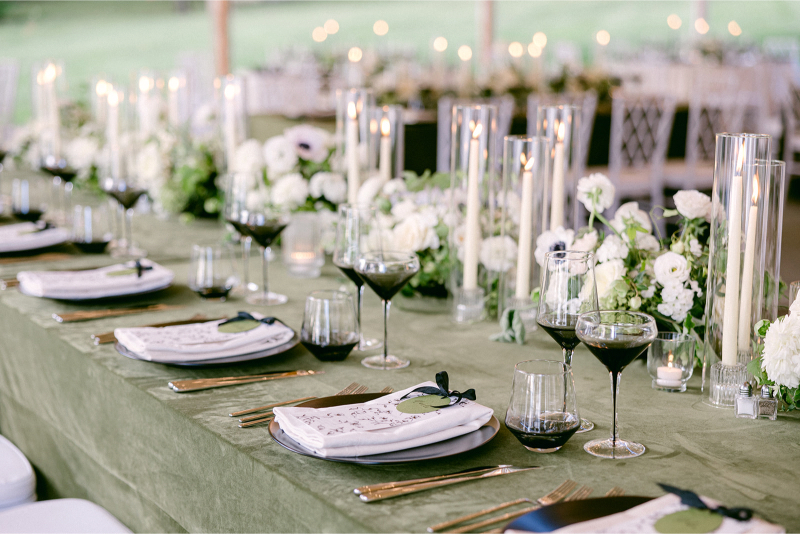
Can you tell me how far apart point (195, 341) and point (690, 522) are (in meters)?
0.92

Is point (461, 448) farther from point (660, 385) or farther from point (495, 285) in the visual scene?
point (495, 285)

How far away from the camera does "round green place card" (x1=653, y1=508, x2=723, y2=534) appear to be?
91cm

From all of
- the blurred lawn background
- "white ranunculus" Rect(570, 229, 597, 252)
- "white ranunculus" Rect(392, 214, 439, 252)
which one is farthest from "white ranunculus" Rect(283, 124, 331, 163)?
the blurred lawn background

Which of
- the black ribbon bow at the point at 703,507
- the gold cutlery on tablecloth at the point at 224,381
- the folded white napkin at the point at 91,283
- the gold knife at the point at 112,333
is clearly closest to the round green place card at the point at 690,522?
the black ribbon bow at the point at 703,507

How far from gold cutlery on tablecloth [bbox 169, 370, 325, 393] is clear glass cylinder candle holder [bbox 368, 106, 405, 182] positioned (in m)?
0.89

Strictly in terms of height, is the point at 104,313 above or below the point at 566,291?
below

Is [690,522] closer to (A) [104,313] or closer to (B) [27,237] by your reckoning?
(A) [104,313]

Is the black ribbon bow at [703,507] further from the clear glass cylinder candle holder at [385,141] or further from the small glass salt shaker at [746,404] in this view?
the clear glass cylinder candle holder at [385,141]

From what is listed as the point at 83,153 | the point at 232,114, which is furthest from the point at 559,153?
the point at 83,153

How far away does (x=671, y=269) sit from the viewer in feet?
4.90

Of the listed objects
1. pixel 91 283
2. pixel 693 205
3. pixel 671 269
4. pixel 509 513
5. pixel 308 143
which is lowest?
pixel 509 513

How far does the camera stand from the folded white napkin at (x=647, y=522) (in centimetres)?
91

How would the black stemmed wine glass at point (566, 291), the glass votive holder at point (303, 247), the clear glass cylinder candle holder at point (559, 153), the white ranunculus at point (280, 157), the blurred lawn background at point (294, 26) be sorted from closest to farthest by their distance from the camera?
the black stemmed wine glass at point (566, 291) < the clear glass cylinder candle holder at point (559, 153) < the glass votive holder at point (303, 247) < the white ranunculus at point (280, 157) < the blurred lawn background at point (294, 26)

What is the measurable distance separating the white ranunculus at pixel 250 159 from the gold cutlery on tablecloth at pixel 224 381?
3.94ft
